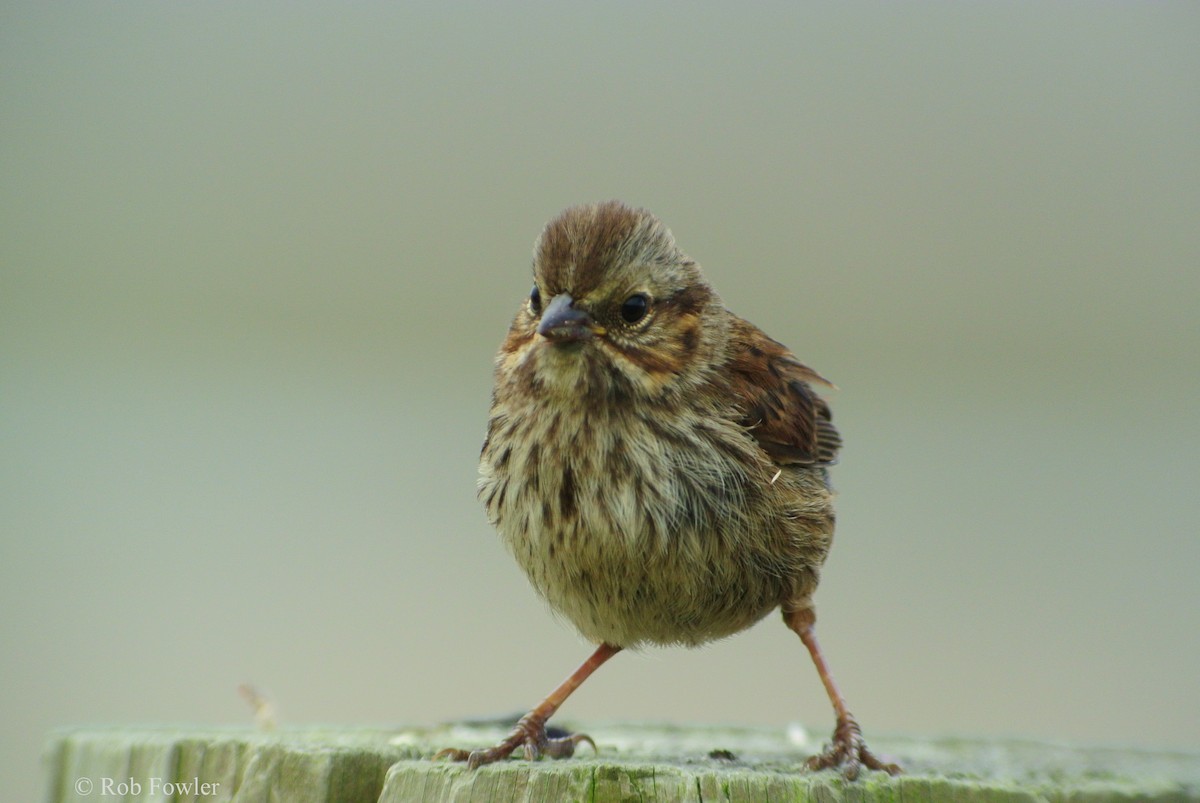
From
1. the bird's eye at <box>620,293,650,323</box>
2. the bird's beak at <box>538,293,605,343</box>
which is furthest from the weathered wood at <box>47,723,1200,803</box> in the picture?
the bird's eye at <box>620,293,650,323</box>

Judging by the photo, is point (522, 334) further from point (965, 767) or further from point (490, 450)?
point (965, 767)

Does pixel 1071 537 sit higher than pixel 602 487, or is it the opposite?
pixel 602 487

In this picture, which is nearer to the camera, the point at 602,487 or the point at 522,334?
the point at 602,487

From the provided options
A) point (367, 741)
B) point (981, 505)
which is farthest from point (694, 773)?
point (981, 505)

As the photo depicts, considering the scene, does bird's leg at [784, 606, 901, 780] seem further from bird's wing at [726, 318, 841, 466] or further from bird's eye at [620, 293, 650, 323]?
bird's eye at [620, 293, 650, 323]

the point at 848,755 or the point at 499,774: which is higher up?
the point at 499,774

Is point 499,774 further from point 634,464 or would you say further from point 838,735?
point 838,735

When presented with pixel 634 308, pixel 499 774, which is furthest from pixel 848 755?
pixel 634 308
